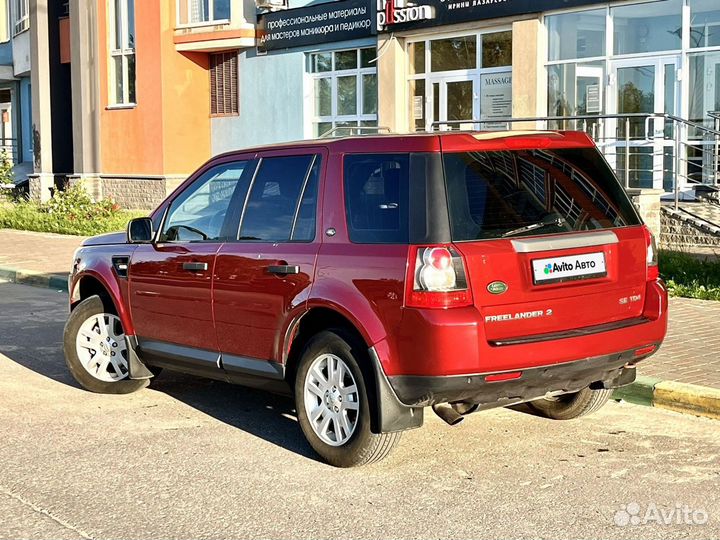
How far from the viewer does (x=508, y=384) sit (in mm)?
5598

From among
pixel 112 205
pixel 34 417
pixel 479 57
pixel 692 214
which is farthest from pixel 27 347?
pixel 112 205

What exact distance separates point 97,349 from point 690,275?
7605 mm

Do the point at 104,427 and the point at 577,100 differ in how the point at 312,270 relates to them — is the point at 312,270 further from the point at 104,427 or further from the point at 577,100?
the point at 577,100

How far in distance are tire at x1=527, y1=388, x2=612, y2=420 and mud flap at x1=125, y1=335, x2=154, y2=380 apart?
2.79 meters

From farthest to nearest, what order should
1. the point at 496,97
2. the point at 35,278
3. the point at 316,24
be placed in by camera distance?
1. the point at 316,24
2. the point at 496,97
3. the point at 35,278

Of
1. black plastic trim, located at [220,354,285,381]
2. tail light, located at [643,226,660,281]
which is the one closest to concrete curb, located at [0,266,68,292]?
black plastic trim, located at [220,354,285,381]

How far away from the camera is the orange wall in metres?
26.6

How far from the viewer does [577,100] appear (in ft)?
64.0

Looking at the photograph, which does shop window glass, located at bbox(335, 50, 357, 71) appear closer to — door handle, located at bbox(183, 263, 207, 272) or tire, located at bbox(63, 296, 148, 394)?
tire, located at bbox(63, 296, 148, 394)

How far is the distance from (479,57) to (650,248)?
15672 mm

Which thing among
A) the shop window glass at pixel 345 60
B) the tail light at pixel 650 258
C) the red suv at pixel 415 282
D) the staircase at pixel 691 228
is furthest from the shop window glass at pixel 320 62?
the tail light at pixel 650 258

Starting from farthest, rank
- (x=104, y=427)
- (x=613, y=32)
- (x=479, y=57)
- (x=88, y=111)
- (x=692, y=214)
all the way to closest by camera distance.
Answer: (x=88, y=111) < (x=479, y=57) < (x=613, y=32) < (x=692, y=214) < (x=104, y=427)

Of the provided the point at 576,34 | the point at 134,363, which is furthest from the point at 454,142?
the point at 576,34

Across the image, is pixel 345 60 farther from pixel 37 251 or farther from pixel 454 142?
pixel 454 142
